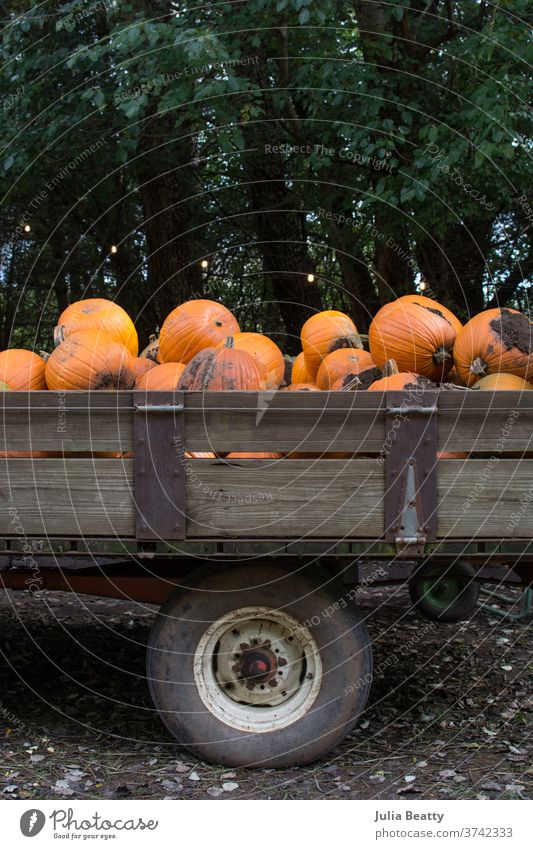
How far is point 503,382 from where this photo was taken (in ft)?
13.3

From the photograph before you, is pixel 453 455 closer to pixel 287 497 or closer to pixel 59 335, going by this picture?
pixel 287 497

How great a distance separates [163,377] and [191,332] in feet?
1.45

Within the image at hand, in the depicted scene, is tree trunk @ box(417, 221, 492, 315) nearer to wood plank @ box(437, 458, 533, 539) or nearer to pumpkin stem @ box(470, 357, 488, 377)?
pumpkin stem @ box(470, 357, 488, 377)

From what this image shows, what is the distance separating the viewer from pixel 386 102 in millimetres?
7758

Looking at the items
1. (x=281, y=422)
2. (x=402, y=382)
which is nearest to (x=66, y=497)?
(x=281, y=422)

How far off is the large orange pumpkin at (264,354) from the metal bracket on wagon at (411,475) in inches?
43.8

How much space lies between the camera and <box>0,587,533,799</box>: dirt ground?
12.4 feet

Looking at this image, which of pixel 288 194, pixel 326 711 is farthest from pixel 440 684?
pixel 288 194

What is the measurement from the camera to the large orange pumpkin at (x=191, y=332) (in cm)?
460

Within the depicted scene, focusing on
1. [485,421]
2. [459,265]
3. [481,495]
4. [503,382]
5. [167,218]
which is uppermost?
[167,218]

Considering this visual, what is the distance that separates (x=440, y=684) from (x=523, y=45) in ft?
15.7

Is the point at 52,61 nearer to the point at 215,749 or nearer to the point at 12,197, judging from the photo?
the point at 12,197

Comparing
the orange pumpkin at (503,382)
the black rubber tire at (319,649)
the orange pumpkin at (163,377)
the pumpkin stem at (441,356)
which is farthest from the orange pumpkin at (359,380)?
the black rubber tire at (319,649)

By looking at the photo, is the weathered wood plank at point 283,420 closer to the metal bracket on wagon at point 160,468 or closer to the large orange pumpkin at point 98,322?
the metal bracket on wagon at point 160,468
